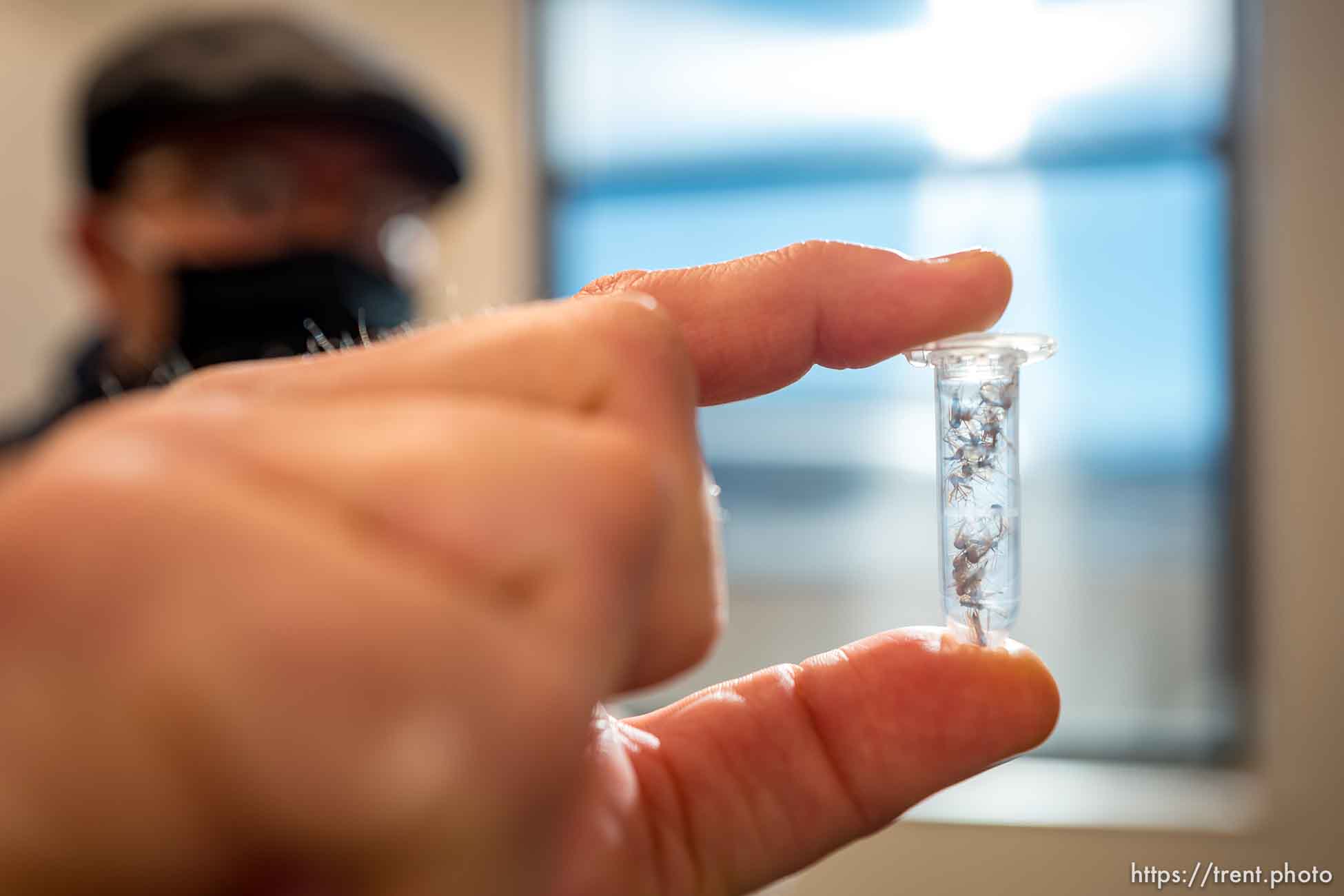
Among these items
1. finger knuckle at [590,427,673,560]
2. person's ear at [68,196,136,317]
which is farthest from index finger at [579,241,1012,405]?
person's ear at [68,196,136,317]

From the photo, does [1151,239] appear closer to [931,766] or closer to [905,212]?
[905,212]

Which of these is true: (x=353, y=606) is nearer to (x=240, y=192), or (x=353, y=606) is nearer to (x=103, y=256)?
(x=240, y=192)

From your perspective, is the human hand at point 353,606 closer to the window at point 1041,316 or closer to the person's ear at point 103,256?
the person's ear at point 103,256

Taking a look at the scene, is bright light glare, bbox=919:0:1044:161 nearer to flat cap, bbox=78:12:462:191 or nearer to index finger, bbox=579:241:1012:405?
flat cap, bbox=78:12:462:191

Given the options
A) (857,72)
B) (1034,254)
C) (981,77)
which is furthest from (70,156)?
(1034,254)

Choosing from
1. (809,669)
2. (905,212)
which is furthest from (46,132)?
(809,669)

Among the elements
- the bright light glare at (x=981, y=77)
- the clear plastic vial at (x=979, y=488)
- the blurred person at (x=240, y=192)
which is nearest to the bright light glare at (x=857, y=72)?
the bright light glare at (x=981, y=77)
